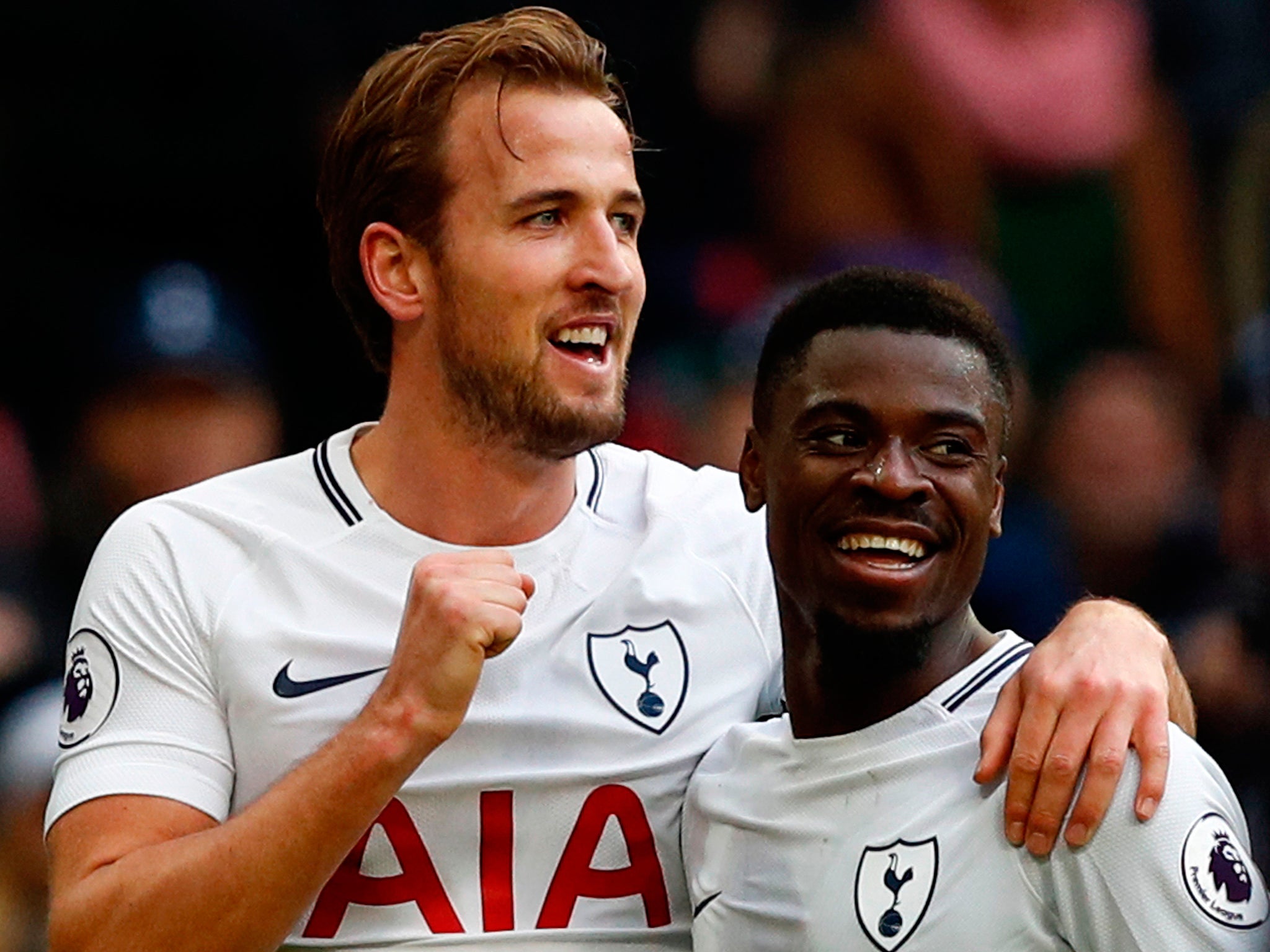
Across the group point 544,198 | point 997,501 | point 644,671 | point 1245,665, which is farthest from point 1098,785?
point 1245,665

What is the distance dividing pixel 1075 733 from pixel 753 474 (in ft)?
2.33

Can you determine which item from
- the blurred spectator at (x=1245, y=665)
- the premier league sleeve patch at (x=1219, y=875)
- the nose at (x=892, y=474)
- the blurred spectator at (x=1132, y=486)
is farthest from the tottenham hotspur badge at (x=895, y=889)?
the blurred spectator at (x=1132, y=486)

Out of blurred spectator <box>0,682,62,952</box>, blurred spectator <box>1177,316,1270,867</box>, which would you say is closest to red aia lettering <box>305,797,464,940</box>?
blurred spectator <box>0,682,62,952</box>

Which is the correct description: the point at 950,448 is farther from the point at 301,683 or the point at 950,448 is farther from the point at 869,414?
the point at 301,683

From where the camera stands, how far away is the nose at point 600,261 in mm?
3619

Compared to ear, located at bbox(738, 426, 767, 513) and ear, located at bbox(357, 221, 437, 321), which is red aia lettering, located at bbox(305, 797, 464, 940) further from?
ear, located at bbox(357, 221, 437, 321)

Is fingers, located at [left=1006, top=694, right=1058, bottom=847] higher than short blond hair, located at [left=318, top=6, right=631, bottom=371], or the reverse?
short blond hair, located at [left=318, top=6, right=631, bottom=371]

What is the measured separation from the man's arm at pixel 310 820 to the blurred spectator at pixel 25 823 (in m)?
1.88

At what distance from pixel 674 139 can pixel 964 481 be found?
396 cm

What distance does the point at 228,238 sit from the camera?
6.45 meters

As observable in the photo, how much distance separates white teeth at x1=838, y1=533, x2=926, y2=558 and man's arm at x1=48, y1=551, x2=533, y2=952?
1.58ft

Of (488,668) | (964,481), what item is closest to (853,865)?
(964,481)

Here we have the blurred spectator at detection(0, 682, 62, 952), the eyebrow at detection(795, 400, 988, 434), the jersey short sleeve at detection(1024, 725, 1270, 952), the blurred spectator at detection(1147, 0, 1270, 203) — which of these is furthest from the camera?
the blurred spectator at detection(1147, 0, 1270, 203)

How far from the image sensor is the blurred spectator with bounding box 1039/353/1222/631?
19.2 feet
